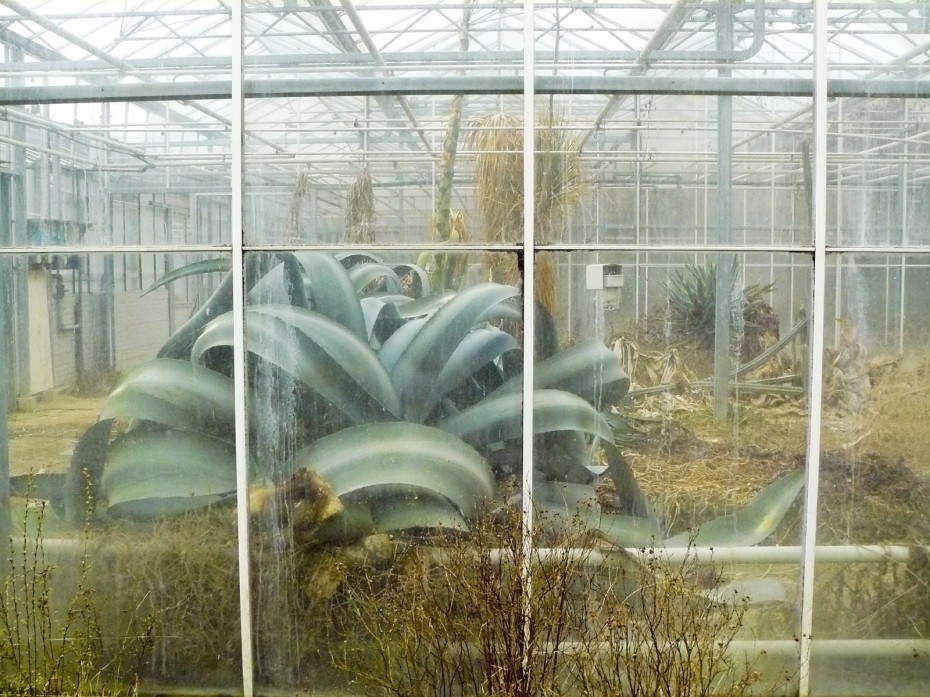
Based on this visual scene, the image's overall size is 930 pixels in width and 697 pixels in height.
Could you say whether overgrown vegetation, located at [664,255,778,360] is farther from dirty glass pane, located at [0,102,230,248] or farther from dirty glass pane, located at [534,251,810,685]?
dirty glass pane, located at [0,102,230,248]

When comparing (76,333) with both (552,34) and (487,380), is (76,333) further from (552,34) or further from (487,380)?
(552,34)

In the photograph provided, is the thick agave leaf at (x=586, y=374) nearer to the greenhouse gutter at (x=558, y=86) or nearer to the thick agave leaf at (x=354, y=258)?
the thick agave leaf at (x=354, y=258)

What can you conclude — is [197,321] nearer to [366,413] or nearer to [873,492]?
[366,413]

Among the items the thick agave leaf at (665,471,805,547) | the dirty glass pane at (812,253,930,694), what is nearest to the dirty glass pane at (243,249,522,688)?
the thick agave leaf at (665,471,805,547)

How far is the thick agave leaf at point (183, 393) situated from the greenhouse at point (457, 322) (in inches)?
0.6

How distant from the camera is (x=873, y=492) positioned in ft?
13.1

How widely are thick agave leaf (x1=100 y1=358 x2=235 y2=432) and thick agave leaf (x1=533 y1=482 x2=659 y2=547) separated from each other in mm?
Result: 1547

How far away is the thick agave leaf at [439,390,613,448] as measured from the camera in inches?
156

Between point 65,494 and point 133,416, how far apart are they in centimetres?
51

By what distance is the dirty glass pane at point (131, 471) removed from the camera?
4008mm

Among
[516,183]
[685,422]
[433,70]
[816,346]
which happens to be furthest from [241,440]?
[816,346]

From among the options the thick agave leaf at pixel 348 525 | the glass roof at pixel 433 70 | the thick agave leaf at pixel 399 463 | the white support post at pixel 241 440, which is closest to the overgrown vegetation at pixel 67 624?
the white support post at pixel 241 440

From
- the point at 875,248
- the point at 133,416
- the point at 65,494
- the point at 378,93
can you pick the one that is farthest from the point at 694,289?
the point at 65,494

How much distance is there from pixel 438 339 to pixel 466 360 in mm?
166
